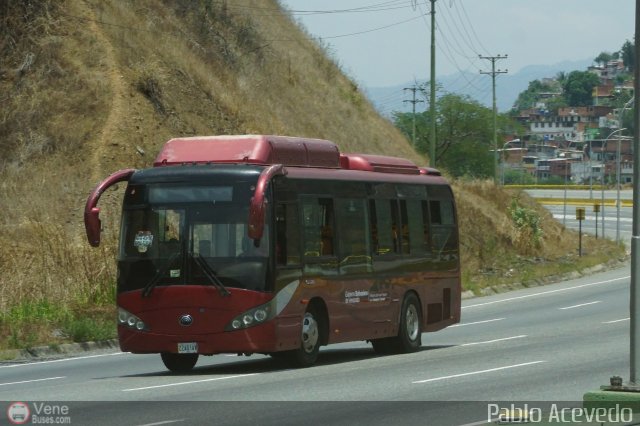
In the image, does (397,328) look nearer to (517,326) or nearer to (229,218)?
(229,218)

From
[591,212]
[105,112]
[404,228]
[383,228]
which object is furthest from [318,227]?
[591,212]

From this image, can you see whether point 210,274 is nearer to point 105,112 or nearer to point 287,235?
point 287,235

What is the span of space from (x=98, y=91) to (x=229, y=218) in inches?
900

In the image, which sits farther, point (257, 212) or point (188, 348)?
point (188, 348)

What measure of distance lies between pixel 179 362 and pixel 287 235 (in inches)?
104

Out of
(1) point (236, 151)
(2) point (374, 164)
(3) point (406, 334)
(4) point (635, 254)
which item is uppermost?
(1) point (236, 151)

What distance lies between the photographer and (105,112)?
40.7m

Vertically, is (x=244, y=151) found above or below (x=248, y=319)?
above

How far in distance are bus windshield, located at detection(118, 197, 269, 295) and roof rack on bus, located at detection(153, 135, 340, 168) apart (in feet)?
3.13

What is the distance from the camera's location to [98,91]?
41.5m

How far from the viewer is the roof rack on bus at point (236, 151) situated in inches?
797

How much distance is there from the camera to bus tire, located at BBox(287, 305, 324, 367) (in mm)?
20491

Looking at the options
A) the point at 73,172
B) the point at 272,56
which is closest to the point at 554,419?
the point at 73,172

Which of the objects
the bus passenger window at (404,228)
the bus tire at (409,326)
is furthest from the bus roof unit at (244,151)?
the bus tire at (409,326)
